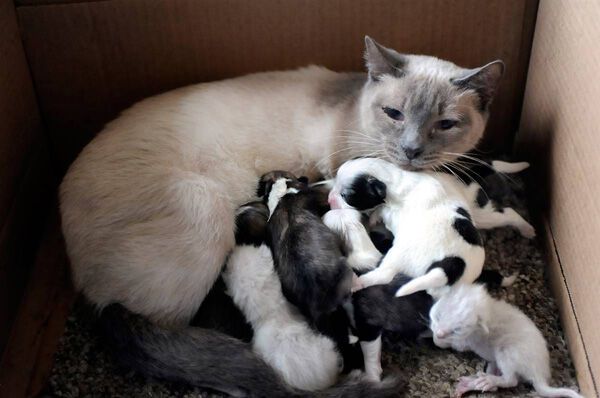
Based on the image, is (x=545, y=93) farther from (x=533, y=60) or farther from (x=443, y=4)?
(x=443, y=4)

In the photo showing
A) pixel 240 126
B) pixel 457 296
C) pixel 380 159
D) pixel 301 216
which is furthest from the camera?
pixel 240 126

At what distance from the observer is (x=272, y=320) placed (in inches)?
63.6

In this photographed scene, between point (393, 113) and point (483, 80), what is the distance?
0.25 m

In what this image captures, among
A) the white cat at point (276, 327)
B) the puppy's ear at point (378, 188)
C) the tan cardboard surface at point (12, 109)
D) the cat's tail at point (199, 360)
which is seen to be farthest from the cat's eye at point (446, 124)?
the tan cardboard surface at point (12, 109)

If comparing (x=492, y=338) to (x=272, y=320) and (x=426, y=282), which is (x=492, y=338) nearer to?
(x=426, y=282)

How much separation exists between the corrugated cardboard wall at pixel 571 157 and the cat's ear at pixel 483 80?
0.61 feet

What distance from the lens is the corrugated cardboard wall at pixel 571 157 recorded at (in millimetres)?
1562

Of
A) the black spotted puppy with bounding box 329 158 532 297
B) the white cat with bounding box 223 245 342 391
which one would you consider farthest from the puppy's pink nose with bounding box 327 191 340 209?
the white cat with bounding box 223 245 342 391

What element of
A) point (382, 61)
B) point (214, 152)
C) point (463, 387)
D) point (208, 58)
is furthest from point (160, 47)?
point (463, 387)

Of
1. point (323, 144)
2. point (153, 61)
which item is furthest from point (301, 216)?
point (153, 61)

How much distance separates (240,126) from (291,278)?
1.85 ft

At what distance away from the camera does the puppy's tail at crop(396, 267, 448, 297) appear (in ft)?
5.01

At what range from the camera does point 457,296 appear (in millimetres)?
1570

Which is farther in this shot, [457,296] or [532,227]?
[532,227]
